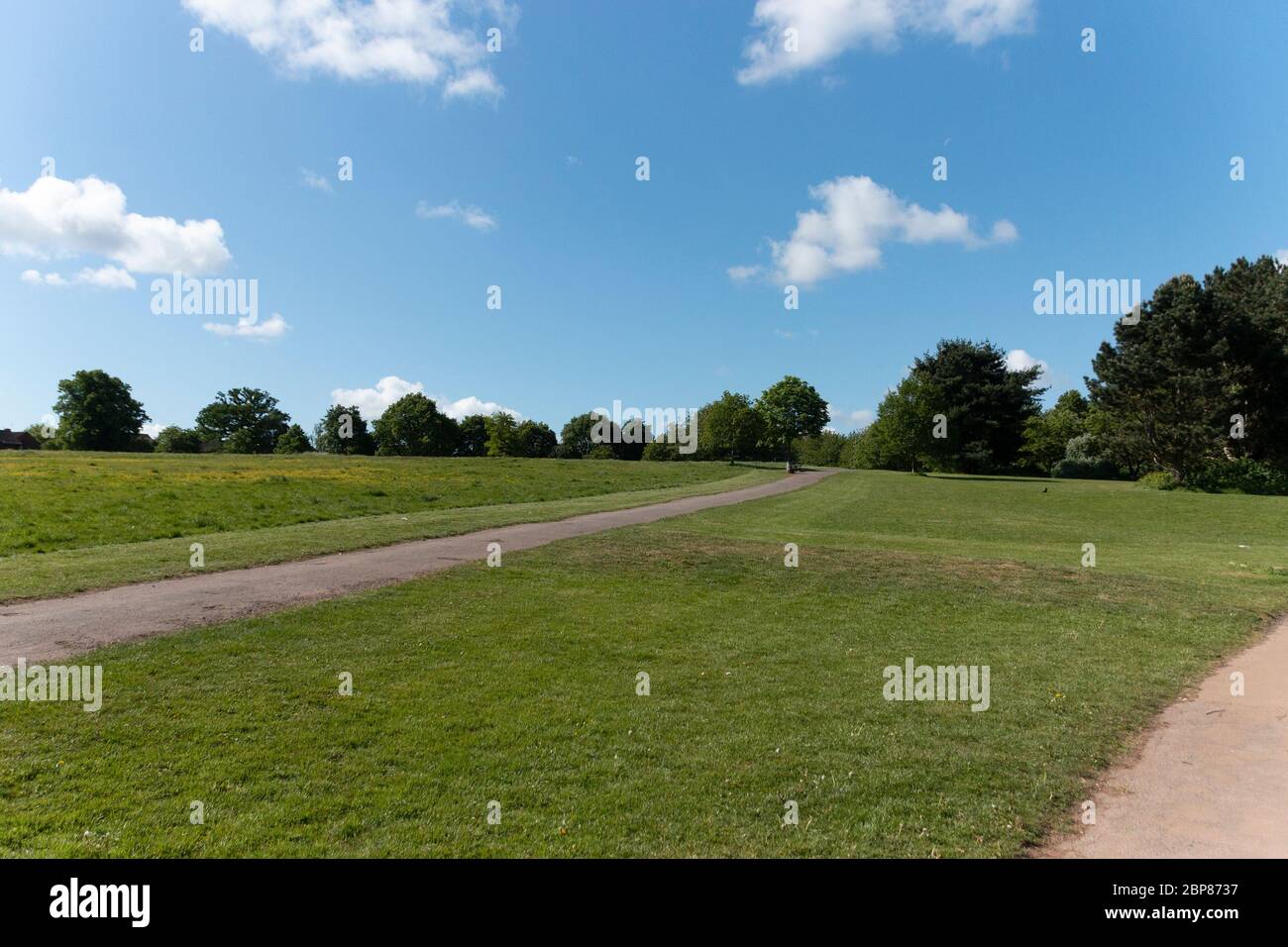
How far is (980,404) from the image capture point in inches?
3152

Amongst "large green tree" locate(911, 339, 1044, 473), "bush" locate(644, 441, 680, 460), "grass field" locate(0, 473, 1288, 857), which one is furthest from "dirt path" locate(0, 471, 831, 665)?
"bush" locate(644, 441, 680, 460)

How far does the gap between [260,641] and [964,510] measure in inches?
1249

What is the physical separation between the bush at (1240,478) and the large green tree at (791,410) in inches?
2462

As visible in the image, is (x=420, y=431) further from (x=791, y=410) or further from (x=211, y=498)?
(x=211, y=498)

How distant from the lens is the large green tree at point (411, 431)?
4299 inches

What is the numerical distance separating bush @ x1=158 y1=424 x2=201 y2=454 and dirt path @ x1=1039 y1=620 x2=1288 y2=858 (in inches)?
4901

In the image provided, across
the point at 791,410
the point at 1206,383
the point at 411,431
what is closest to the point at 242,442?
the point at 411,431

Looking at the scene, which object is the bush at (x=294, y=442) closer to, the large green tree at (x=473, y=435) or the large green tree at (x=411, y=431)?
the large green tree at (x=411, y=431)

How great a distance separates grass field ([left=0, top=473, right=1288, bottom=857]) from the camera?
4.26 m

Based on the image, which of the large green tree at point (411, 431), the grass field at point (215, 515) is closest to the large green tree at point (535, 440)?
the large green tree at point (411, 431)

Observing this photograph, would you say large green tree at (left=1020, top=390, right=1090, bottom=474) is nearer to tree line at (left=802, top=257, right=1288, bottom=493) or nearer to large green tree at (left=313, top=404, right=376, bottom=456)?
tree line at (left=802, top=257, right=1288, bottom=493)

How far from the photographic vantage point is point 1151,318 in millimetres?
47062

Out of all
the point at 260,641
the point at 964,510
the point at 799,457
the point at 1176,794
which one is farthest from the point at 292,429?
the point at 1176,794

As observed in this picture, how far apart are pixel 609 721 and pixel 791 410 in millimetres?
109374
